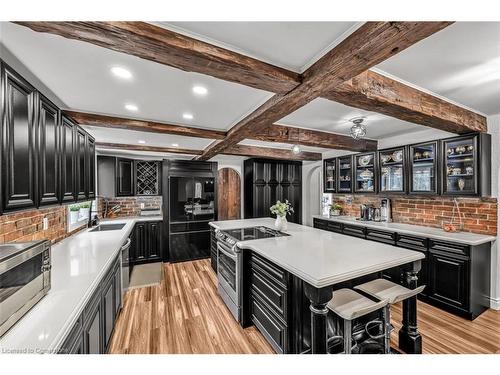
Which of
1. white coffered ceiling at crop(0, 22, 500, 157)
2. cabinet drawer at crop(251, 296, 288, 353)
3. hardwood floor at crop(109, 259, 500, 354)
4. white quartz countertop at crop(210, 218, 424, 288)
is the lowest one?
hardwood floor at crop(109, 259, 500, 354)

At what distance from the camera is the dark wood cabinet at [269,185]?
5.30 metres

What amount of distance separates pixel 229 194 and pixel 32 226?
14.6 ft

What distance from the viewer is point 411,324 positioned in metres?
1.93

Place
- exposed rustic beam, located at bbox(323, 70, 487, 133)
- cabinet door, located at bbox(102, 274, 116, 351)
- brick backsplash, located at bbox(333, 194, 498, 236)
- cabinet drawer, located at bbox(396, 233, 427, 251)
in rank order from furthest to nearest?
cabinet drawer, located at bbox(396, 233, 427, 251) → brick backsplash, located at bbox(333, 194, 498, 236) → cabinet door, located at bbox(102, 274, 116, 351) → exposed rustic beam, located at bbox(323, 70, 487, 133)

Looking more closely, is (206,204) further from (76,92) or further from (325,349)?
(325,349)

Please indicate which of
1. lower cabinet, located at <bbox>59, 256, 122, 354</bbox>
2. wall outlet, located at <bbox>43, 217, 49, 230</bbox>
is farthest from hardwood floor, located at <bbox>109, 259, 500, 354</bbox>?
wall outlet, located at <bbox>43, 217, 49, 230</bbox>

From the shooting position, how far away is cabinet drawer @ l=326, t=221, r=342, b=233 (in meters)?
4.10

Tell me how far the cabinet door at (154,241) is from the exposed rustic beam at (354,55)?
3.61 metres

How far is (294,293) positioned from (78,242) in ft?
8.40

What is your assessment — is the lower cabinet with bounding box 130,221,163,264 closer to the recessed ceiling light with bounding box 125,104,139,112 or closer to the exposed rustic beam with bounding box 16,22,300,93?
the recessed ceiling light with bounding box 125,104,139,112

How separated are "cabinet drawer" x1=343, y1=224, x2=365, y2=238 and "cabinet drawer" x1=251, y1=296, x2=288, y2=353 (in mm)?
2361

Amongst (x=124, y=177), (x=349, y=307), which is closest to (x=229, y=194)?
(x=124, y=177)

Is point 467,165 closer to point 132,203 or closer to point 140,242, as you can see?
point 140,242

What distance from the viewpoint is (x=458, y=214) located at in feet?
9.75
